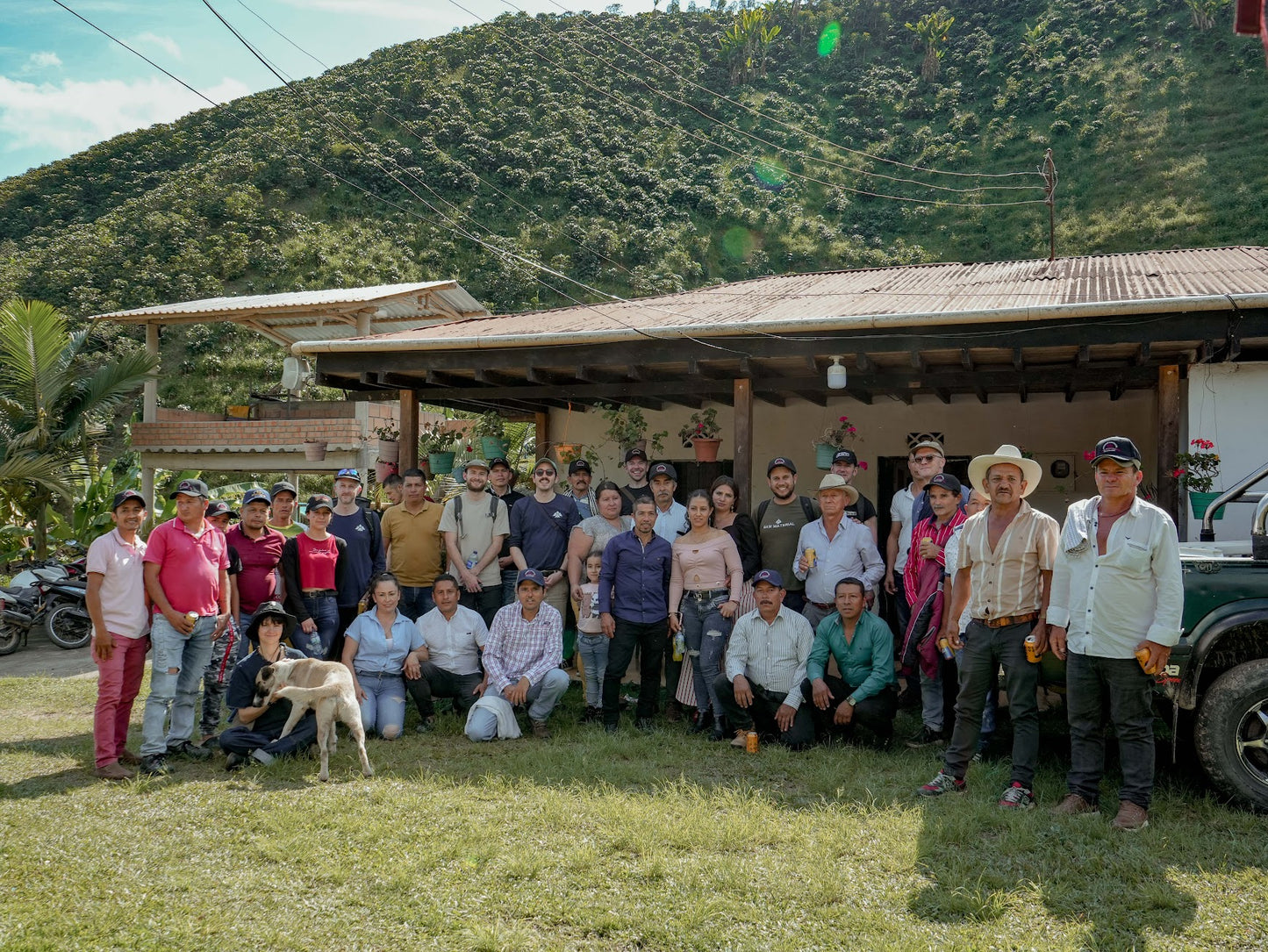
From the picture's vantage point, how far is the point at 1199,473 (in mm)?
7293

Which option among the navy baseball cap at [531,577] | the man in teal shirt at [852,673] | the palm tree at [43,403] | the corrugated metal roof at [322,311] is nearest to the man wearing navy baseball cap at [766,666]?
the man in teal shirt at [852,673]

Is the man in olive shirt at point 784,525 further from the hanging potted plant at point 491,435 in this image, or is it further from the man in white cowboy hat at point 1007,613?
the hanging potted plant at point 491,435

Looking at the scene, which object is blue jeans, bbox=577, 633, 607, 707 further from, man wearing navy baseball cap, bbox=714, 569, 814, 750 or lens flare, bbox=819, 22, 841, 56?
lens flare, bbox=819, 22, 841, 56

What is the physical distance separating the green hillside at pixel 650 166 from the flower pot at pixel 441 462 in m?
19.6

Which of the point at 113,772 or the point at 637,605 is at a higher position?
the point at 637,605

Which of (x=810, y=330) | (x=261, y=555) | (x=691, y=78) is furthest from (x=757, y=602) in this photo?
(x=691, y=78)

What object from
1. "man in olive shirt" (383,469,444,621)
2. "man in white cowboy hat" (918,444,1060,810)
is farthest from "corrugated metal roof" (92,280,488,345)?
"man in white cowboy hat" (918,444,1060,810)

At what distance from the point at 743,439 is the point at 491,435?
3.86m

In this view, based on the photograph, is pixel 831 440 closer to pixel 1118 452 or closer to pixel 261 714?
pixel 1118 452

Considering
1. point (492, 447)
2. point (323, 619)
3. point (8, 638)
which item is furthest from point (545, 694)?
point (8, 638)

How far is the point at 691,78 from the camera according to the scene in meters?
42.6

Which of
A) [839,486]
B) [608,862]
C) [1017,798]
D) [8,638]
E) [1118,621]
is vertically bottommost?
[8,638]

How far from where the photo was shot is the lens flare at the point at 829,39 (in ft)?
151

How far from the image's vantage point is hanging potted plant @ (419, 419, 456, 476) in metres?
10.5
